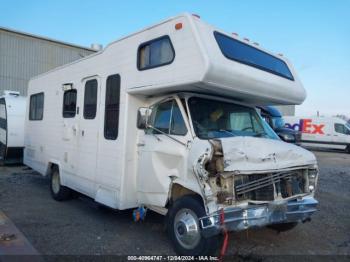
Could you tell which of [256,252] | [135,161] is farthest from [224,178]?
[135,161]

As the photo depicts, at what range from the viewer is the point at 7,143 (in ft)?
42.7

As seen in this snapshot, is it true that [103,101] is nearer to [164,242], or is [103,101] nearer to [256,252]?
[164,242]

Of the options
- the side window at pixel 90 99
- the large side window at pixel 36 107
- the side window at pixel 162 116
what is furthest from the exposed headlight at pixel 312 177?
the large side window at pixel 36 107

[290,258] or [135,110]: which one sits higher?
[135,110]

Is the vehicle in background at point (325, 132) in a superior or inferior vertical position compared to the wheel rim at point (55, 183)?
superior

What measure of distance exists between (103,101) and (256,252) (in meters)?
3.56

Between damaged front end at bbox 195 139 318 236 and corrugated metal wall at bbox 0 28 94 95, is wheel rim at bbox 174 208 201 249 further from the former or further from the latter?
Result: corrugated metal wall at bbox 0 28 94 95

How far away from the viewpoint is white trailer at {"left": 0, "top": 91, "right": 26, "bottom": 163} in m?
13.1

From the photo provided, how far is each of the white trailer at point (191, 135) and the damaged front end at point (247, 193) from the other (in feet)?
0.04

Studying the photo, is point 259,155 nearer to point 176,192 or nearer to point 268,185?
point 268,185

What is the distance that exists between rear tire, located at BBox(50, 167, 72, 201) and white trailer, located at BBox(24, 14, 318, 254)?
1.06 m

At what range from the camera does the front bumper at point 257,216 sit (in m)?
4.07

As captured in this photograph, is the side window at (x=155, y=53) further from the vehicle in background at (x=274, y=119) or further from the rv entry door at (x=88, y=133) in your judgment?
the vehicle in background at (x=274, y=119)

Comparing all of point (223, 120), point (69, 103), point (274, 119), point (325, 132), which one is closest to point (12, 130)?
point (69, 103)
